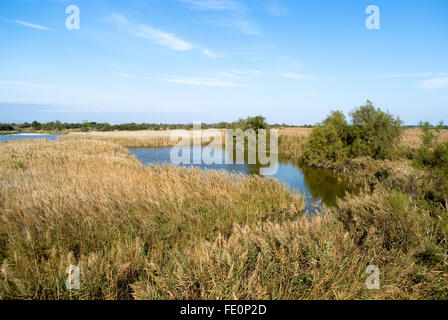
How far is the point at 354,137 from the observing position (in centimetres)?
1705

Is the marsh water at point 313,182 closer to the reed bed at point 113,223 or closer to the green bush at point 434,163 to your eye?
the reed bed at point 113,223

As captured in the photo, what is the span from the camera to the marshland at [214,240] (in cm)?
286

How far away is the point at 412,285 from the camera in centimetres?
321

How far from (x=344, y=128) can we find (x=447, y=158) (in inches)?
483

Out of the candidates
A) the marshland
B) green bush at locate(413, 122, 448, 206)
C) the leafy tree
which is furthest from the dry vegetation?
the leafy tree

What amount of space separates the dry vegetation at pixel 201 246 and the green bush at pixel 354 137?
903cm

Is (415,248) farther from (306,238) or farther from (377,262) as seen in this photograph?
(306,238)

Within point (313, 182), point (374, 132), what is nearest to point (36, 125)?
point (313, 182)

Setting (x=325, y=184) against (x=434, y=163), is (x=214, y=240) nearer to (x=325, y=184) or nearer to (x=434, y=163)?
(x=434, y=163)

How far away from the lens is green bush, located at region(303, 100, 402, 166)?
15023 mm

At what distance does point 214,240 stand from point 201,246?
1595mm

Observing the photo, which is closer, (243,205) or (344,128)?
(243,205)
